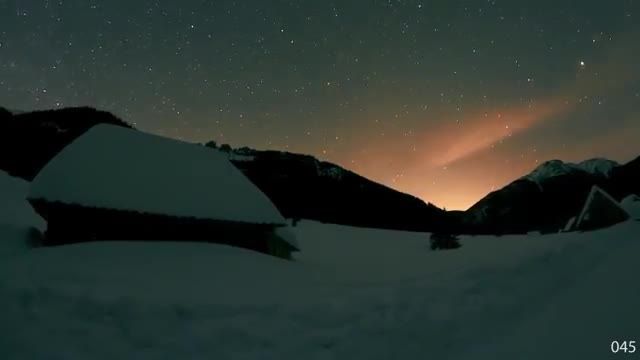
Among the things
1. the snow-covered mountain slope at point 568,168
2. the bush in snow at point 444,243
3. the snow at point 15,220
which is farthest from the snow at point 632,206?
the snow-covered mountain slope at point 568,168

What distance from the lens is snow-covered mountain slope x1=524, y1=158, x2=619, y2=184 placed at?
75.1 metres

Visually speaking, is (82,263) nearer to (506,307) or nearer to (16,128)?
(506,307)

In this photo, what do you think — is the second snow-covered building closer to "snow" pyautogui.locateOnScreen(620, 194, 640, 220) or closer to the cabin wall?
the cabin wall

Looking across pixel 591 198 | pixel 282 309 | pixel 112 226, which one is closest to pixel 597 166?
pixel 591 198

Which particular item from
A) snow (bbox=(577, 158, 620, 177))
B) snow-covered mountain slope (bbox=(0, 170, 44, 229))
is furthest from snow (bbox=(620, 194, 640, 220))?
snow (bbox=(577, 158, 620, 177))

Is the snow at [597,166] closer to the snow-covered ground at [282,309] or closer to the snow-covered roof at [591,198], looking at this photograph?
the snow-covered roof at [591,198]

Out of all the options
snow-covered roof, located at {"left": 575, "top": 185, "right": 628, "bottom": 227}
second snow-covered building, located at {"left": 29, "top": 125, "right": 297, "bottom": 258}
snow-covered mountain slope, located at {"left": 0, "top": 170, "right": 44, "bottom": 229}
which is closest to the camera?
second snow-covered building, located at {"left": 29, "top": 125, "right": 297, "bottom": 258}

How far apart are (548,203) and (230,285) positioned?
65.9 m

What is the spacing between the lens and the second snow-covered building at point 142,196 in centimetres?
989

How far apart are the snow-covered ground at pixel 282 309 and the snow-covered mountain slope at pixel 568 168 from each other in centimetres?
7363

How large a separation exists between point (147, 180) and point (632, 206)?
23.1m

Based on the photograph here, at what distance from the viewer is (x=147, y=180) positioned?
36.0 ft

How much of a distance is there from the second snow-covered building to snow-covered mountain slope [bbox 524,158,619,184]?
72.2 meters

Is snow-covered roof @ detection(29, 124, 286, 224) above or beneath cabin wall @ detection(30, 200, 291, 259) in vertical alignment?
above
